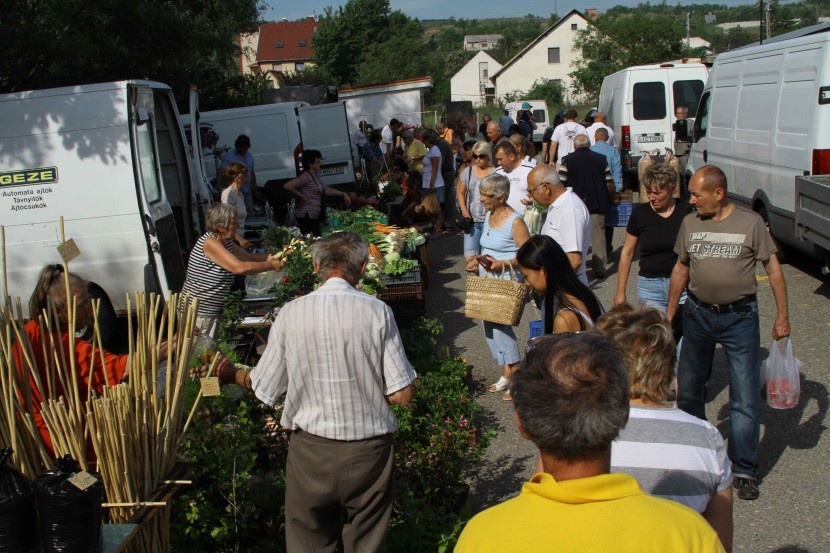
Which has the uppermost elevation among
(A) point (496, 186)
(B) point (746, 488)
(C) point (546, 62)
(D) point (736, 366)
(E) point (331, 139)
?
(C) point (546, 62)

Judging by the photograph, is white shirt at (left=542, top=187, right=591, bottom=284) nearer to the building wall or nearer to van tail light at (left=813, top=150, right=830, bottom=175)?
van tail light at (left=813, top=150, right=830, bottom=175)

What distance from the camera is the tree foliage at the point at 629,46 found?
53.6m

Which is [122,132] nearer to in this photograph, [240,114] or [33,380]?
[33,380]

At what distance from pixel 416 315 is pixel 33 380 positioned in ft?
14.1

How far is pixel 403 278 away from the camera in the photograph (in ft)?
24.5

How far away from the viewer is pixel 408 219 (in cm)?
1227

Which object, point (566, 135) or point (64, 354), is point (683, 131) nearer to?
point (566, 135)

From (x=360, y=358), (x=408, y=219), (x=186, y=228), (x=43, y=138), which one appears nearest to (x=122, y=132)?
(x=43, y=138)

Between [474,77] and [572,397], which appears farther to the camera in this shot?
[474,77]

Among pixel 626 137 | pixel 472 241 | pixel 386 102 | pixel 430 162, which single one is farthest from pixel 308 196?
pixel 386 102

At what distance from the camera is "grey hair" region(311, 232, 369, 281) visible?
11.2 ft

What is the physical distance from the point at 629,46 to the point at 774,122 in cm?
4975

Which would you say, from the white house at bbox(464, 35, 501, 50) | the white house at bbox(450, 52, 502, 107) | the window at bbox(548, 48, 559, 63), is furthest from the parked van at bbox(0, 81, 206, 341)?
the white house at bbox(464, 35, 501, 50)

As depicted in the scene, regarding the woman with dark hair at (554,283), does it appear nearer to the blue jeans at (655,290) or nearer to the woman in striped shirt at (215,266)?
the blue jeans at (655,290)
